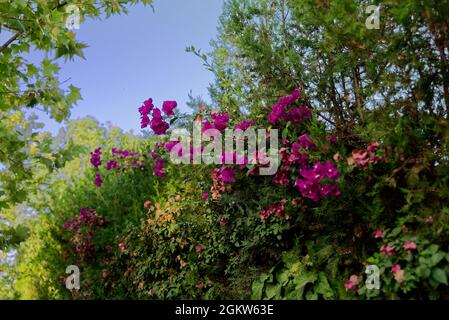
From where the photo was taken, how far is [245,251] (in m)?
4.66

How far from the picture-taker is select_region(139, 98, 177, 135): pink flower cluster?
17.0ft

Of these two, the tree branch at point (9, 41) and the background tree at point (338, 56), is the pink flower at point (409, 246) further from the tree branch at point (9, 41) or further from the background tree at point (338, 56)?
the tree branch at point (9, 41)

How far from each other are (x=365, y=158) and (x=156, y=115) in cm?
247

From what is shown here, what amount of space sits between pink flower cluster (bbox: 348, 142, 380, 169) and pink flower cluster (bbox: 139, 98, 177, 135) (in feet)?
7.65

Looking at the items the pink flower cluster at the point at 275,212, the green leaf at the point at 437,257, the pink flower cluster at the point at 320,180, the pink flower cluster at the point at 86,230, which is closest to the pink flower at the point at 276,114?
the pink flower cluster at the point at 275,212

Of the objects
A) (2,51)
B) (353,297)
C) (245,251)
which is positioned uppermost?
(2,51)

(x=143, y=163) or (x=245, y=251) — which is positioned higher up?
(x=143, y=163)

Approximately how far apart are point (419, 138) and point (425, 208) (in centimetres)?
54

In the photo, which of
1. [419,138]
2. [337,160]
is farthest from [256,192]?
[419,138]

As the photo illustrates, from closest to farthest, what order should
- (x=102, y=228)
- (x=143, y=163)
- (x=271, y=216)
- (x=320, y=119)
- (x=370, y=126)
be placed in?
(x=370, y=126) → (x=271, y=216) → (x=320, y=119) → (x=102, y=228) → (x=143, y=163)

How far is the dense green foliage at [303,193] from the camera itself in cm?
347

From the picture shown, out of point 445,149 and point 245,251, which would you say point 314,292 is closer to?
point 245,251

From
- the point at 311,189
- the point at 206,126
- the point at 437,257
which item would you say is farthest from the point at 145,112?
the point at 437,257

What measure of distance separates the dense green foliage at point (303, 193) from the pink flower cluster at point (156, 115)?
→ 16.4 inches
